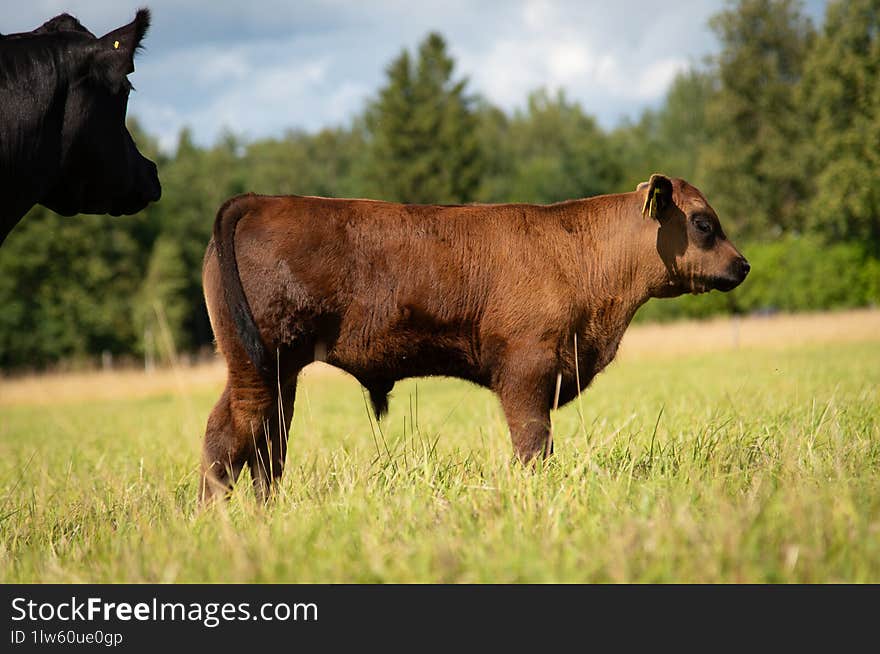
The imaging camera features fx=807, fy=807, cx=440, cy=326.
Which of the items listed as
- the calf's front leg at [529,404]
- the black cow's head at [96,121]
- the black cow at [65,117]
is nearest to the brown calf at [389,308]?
the calf's front leg at [529,404]

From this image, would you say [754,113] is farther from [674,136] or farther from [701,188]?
[674,136]

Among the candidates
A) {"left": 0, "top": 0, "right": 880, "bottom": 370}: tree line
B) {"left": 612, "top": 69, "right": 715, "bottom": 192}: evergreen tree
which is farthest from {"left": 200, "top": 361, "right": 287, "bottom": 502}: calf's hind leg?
{"left": 612, "top": 69, "right": 715, "bottom": 192}: evergreen tree

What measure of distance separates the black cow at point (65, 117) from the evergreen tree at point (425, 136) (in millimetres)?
40102

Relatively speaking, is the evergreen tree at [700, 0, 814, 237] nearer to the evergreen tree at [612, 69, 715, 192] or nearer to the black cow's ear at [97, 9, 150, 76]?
the evergreen tree at [612, 69, 715, 192]

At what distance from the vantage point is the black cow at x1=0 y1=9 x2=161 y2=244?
4.56m

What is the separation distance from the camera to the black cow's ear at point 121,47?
470 cm

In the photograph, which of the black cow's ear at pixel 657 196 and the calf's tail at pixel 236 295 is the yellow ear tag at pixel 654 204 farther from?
the calf's tail at pixel 236 295

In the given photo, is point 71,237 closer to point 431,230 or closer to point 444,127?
point 444,127

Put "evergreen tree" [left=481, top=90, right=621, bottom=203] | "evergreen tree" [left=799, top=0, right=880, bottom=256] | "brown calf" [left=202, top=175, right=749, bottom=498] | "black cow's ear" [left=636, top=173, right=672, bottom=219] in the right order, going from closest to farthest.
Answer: "brown calf" [left=202, top=175, right=749, bottom=498], "black cow's ear" [left=636, top=173, right=672, bottom=219], "evergreen tree" [left=799, top=0, right=880, bottom=256], "evergreen tree" [left=481, top=90, right=621, bottom=203]

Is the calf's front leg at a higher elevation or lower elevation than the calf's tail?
lower

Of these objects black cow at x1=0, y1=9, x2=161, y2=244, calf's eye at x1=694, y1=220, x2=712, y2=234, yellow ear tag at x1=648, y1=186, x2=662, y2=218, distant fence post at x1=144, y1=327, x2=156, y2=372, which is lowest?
distant fence post at x1=144, y1=327, x2=156, y2=372

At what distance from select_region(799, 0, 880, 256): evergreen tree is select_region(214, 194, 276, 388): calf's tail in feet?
123

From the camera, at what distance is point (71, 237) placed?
4488 centimetres
